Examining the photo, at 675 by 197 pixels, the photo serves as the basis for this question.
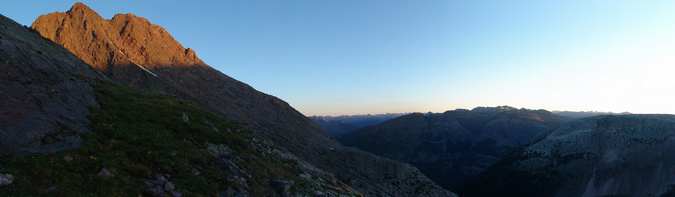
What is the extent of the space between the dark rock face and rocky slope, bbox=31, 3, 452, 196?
2520 cm

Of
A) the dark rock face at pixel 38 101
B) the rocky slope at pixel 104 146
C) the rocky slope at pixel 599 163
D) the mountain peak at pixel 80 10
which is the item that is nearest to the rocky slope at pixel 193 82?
the mountain peak at pixel 80 10

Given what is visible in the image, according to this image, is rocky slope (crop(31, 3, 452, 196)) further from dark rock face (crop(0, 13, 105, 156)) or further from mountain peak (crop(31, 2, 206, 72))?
dark rock face (crop(0, 13, 105, 156))

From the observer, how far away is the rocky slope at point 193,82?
188ft

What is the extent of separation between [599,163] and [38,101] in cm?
18593

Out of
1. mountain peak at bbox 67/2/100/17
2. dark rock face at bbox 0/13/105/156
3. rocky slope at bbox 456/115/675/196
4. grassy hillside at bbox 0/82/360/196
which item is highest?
mountain peak at bbox 67/2/100/17

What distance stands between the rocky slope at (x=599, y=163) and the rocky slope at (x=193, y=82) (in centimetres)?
9388

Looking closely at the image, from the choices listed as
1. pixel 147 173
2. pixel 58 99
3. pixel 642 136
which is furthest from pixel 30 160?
pixel 642 136

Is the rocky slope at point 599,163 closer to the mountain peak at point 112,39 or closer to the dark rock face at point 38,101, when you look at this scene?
the dark rock face at point 38,101

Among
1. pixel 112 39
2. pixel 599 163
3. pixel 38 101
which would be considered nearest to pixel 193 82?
pixel 112 39

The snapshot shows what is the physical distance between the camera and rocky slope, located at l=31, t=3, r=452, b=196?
2255 inches

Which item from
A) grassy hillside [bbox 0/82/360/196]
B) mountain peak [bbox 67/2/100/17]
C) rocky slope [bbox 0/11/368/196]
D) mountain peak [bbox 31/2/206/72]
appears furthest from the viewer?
mountain peak [bbox 67/2/100/17]

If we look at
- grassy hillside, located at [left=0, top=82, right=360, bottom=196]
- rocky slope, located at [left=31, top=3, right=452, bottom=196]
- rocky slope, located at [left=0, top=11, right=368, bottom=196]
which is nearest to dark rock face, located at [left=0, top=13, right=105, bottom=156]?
rocky slope, located at [left=0, top=11, right=368, bottom=196]

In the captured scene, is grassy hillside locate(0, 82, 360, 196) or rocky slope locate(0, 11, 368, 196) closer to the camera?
grassy hillside locate(0, 82, 360, 196)

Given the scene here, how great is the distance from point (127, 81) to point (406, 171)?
7705 cm
